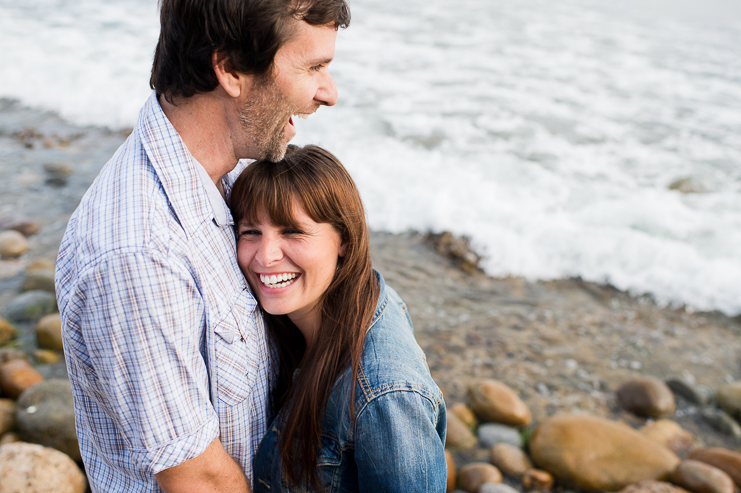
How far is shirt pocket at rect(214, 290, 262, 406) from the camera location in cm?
188

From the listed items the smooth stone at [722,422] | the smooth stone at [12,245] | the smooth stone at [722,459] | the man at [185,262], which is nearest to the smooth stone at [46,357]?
the smooth stone at [12,245]

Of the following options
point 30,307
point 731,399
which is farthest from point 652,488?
point 30,307

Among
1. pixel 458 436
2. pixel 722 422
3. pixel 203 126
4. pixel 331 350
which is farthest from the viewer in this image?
pixel 722 422

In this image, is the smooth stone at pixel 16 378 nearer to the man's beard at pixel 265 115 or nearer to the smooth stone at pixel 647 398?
the man's beard at pixel 265 115

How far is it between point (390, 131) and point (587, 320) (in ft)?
18.5

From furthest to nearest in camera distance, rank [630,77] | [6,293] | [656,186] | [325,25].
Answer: [630,77], [656,186], [6,293], [325,25]

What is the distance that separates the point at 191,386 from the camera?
5.66 ft

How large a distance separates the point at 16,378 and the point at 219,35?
349 centimetres

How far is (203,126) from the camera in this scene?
1997 millimetres

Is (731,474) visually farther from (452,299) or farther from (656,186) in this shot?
(656,186)

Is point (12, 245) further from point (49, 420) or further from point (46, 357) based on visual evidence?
point (49, 420)

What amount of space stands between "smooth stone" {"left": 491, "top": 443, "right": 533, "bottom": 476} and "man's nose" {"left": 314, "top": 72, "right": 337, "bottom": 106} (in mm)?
3056

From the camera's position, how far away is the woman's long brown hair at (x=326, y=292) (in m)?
2.11

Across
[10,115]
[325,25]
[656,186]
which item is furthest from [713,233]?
[10,115]
